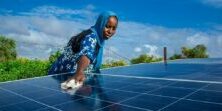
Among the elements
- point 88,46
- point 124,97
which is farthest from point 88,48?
point 124,97

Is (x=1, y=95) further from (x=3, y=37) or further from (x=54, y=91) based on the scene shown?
(x=3, y=37)

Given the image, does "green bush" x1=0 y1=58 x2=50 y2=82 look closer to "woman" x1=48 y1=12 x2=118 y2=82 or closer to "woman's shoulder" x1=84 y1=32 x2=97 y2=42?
"woman" x1=48 y1=12 x2=118 y2=82

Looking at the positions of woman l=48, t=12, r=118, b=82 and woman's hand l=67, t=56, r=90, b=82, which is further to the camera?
woman l=48, t=12, r=118, b=82

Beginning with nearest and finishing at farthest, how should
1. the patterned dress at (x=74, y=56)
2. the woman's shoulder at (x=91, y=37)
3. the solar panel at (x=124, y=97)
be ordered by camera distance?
the solar panel at (x=124, y=97), the patterned dress at (x=74, y=56), the woman's shoulder at (x=91, y=37)

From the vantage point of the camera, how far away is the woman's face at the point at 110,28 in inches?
176

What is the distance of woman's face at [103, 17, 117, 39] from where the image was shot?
4473mm

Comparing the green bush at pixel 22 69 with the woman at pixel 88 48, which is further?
the green bush at pixel 22 69

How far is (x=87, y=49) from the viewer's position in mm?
4203

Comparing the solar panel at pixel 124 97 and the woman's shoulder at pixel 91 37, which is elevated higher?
the woman's shoulder at pixel 91 37

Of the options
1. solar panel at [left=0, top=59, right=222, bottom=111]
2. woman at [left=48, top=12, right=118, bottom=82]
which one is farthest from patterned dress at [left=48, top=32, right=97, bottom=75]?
solar panel at [left=0, top=59, right=222, bottom=111]

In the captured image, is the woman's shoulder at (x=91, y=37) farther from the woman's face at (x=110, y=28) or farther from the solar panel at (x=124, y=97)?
the solar panel at (x=124, y=97)

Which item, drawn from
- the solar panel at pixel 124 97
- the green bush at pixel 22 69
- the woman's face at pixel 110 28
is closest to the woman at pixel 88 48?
the woman's face at pixel 110 28

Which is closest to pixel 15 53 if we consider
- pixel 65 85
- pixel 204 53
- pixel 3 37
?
pixel 3 37

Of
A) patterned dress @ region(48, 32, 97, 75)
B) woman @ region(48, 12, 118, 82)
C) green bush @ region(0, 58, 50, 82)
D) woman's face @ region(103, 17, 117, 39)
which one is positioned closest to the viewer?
woman @ region(48, 12, 118, 82)
